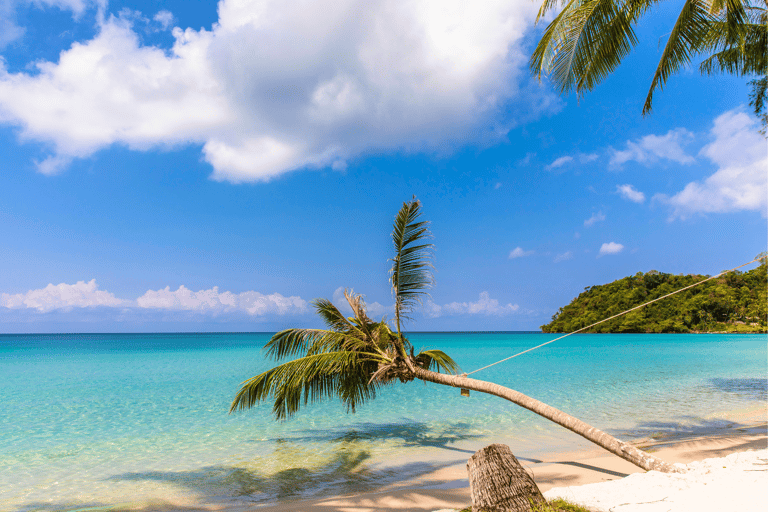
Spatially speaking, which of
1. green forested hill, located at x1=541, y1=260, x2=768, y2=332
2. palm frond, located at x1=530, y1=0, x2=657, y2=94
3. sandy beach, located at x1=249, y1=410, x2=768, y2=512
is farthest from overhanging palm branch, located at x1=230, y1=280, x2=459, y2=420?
green forested hill, located at x1=541, y1=260, x2=768, y2=332

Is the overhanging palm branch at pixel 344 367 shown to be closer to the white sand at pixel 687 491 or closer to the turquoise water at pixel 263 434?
the turquoise water at pixel 263 434

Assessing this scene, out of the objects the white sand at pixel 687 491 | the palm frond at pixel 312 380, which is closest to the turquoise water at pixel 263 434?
the palm frond at pixel 312 380

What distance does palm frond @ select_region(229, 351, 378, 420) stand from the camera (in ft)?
18.6

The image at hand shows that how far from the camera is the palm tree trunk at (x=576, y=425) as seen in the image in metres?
4.21

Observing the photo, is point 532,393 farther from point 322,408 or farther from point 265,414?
point 265,414

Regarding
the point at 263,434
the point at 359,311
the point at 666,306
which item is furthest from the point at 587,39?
the point at 666,306

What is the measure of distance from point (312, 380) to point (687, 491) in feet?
14.1

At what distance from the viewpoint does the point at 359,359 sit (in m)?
5.78

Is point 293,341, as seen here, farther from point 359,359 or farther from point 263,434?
point 263,434

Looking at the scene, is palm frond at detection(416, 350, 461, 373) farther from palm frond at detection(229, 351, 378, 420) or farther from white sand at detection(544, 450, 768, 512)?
white sand at detection(544, 450, 768, 512)

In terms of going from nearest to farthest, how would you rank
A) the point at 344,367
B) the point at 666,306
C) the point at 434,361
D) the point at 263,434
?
the point at 344,367
the point at 434,361
the point at 263,434
the point at 666,306

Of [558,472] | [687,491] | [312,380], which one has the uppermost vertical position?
[312,380]

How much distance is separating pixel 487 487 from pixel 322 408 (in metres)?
9.53

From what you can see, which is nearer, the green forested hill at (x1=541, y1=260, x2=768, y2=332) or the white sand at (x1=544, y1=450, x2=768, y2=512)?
the white sand at (x1=544, y1=450, x2=768, y2=512)
